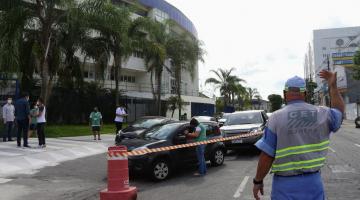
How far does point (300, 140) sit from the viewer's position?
3805 millimetres

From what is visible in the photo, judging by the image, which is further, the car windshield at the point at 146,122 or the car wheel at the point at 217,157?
the car windshield at the point at 146,122

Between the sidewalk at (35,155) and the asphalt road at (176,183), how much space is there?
62 cm

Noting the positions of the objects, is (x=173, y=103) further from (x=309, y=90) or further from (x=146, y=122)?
(x=309, y=90)

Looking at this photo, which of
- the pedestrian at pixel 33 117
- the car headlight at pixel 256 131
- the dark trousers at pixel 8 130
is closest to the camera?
the car headlight at pixel 256 131

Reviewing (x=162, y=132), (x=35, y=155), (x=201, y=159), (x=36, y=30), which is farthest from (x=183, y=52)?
(x=201, y=159)

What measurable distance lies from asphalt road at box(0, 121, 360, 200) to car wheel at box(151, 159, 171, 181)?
18 cm

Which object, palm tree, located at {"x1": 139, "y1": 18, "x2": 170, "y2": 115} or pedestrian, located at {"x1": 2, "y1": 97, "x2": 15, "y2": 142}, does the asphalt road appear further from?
palm tree, located at {"x1": 139, "y1": 18, "x2": 170, "y2": 115}

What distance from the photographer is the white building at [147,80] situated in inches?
1811

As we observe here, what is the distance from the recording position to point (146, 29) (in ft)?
115

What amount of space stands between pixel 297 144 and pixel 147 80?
52.6 meters

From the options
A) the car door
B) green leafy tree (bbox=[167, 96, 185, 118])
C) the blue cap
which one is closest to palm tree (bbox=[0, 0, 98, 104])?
the car door

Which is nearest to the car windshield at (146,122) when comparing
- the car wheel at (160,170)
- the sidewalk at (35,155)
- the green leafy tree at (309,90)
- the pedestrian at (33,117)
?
the sidewalk at (35,155)

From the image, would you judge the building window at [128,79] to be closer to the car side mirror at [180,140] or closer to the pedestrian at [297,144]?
the car side mirror at [180,140]

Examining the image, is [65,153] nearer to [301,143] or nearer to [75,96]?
[301,143]
